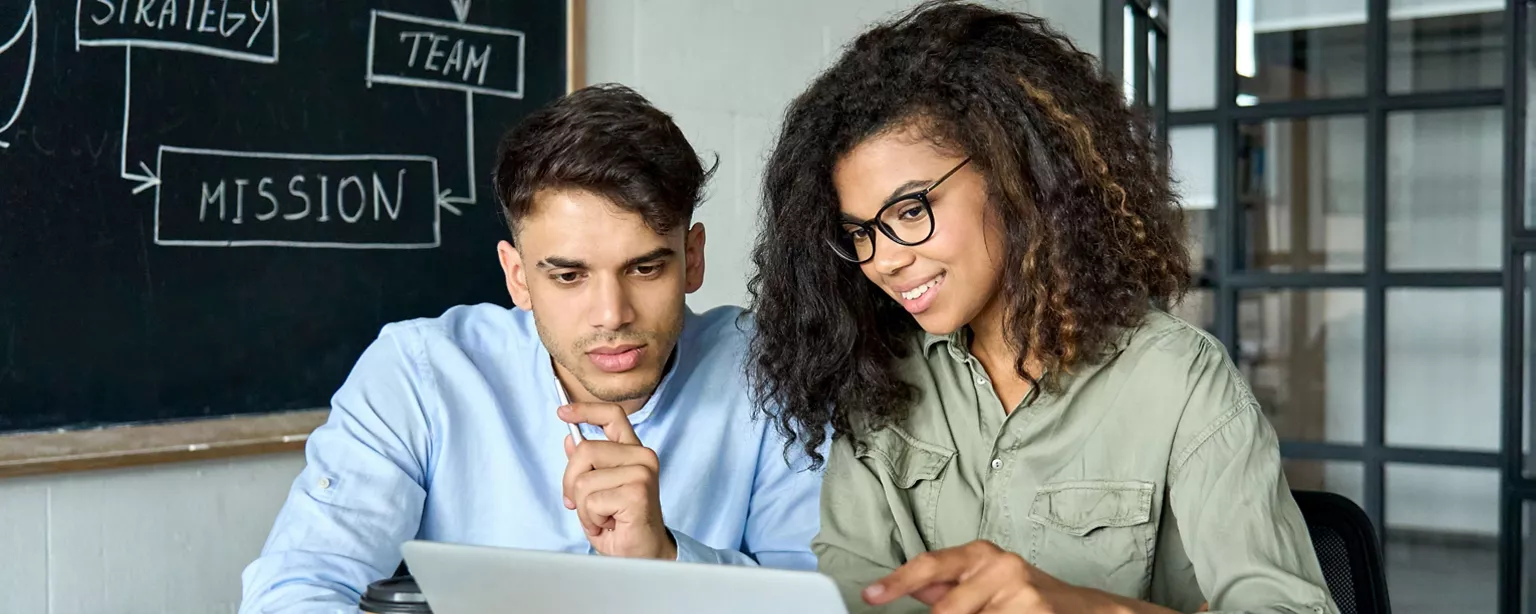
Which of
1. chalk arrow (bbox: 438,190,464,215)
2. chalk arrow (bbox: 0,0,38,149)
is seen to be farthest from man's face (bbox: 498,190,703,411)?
chalk arrow (bbox: 0,0,38,149)

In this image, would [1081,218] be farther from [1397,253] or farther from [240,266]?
[1397,253]

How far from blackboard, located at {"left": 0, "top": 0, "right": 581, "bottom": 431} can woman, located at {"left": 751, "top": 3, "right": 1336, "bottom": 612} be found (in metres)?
0.71

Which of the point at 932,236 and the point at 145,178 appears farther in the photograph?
the point at 145,178

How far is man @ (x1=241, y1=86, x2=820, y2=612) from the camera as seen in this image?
152cm

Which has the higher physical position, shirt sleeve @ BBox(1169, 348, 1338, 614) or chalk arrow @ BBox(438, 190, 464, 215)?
chalk arrow @ BBox(438, 190, 464, 215)

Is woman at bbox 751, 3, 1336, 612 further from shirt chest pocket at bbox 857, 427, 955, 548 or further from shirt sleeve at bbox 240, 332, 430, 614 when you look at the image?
shirt sleeve at bbox 240, 332, 430, 614

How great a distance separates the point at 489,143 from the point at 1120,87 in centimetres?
102

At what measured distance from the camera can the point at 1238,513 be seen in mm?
1228

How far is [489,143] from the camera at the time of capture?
2131 millimetres

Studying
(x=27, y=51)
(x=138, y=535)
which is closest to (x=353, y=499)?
(x=138, y=535)

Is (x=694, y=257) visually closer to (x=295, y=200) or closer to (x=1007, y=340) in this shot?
(x=1007, y=340)

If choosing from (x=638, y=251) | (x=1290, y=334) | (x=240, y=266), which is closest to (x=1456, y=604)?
(x=1290, y=334)

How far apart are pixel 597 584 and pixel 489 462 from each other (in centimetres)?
78

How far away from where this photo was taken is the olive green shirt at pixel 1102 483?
1.23m
